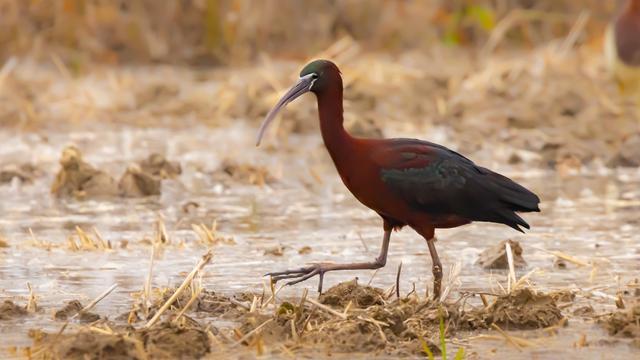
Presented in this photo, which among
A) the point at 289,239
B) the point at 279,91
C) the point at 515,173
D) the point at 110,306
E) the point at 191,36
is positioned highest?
the point at 191,36

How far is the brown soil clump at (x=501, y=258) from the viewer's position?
7391 millimetres

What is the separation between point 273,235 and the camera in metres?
8.40

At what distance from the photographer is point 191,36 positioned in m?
15.7

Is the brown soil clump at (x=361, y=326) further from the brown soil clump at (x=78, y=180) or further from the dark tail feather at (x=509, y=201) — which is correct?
the brown soil clump at (x=78, y=180)

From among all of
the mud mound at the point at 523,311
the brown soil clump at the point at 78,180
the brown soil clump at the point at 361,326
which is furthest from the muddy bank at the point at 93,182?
the mud mound at the point at 523,311

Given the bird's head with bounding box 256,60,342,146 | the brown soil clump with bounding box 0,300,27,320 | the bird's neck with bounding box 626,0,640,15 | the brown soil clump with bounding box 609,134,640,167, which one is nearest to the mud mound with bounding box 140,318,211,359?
the brown soil clump with bounding box 0,300,27,320

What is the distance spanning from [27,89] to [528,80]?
4531mm

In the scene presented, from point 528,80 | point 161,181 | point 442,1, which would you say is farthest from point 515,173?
point 442,1

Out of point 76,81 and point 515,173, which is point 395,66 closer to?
point 76,81

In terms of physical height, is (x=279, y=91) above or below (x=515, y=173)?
above

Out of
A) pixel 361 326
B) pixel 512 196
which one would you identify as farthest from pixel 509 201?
pixel 361 326

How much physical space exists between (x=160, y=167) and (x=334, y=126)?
13.2ft

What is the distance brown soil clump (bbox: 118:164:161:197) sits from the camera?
956cm

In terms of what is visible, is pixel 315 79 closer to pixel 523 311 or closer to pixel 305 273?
pixel 305 273
